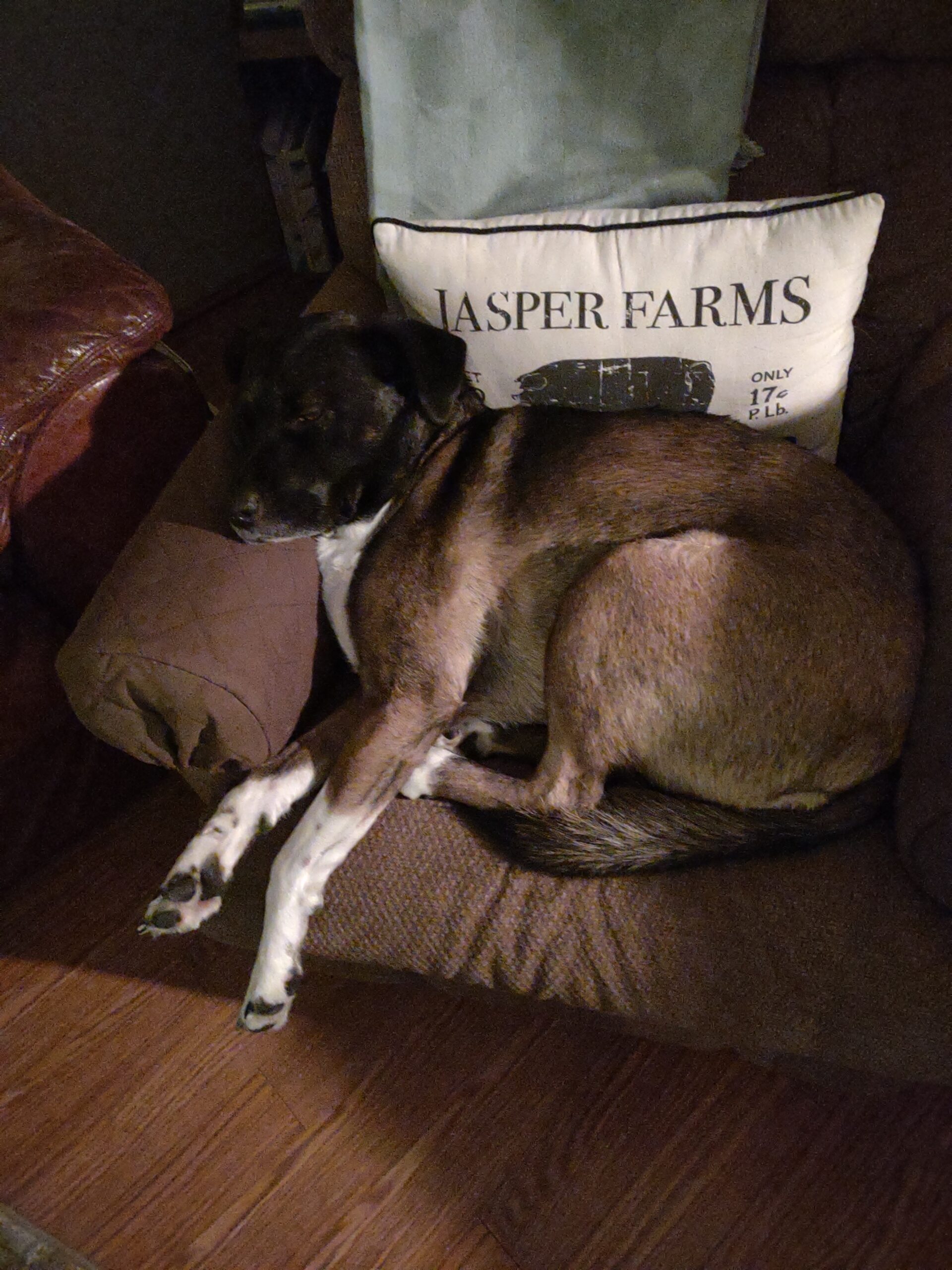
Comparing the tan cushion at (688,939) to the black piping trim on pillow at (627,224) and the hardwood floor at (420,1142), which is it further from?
the black piping trim on pillow at (627,224)

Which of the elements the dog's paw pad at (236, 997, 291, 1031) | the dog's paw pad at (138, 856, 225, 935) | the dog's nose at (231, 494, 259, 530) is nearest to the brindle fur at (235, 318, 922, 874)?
the dog's nose at (231, 494, 259, 530)

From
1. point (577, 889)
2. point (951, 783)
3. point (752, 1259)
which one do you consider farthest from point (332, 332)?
point (752, 1259)

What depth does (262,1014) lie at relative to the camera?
145 centimetres

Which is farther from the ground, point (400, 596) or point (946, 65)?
point (946, 65)

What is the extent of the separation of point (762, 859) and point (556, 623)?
532 mm

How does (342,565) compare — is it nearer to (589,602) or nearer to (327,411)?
(327,411)

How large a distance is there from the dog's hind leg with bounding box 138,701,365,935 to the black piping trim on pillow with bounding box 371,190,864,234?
935 mm

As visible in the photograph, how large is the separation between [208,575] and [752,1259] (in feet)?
5.08

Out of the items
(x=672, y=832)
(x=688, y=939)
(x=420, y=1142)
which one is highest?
(x=672, y=832)

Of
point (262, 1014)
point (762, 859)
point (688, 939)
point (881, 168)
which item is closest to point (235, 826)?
point (262, 1014)

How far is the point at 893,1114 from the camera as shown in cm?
161

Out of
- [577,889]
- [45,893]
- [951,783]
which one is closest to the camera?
[951,783]

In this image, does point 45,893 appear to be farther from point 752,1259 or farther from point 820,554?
point 820,554

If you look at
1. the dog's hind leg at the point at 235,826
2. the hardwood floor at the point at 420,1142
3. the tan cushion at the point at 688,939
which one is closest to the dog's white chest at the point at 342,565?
the dog's hind leg at the point at 235,826
